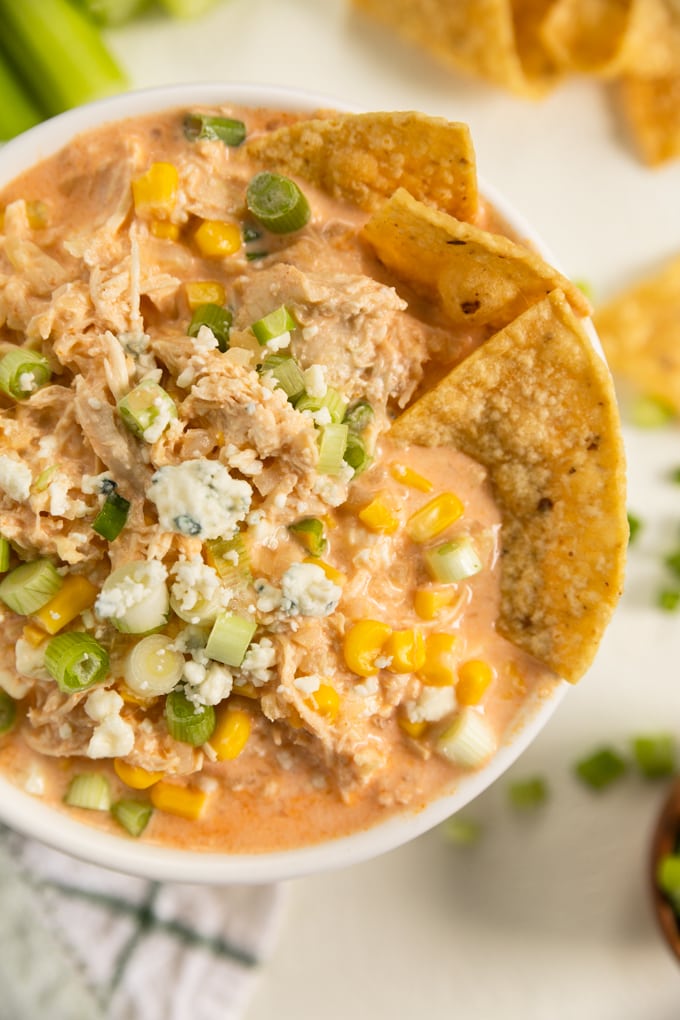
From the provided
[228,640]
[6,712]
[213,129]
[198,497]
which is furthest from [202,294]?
[6,712]

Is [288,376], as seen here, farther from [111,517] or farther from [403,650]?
[403,650]

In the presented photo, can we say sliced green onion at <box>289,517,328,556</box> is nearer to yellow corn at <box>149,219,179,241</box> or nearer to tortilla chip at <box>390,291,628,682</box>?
tortilla chip at <box>390,291,628,682</box>

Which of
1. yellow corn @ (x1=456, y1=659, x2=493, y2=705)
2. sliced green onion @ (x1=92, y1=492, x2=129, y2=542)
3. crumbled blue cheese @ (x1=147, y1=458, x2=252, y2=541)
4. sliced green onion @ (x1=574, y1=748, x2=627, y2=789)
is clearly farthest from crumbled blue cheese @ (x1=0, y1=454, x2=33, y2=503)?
sliced green onion @ (x1=574, y1=748, x2=627, y2=789)

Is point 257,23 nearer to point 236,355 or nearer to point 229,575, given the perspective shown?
point 236,355

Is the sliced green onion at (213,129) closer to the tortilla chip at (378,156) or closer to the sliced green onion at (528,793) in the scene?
the tortilla chip at (378,156)

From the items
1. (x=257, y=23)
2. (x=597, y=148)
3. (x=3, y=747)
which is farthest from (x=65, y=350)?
(x=597, y=148)
